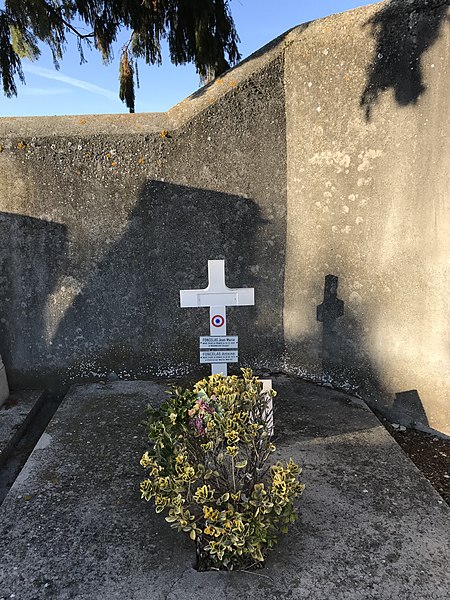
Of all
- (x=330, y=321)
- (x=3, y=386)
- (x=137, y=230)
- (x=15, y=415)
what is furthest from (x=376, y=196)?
(x=3, y=386)

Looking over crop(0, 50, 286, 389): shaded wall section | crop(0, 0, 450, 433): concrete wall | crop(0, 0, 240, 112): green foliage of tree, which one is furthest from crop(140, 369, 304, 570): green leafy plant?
crop(0, 0, 240, 112): green foliage of tree

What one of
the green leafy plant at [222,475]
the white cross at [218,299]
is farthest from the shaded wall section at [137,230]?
the green leafy plant at [222,475]

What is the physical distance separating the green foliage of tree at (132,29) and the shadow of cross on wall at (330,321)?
2962 mm

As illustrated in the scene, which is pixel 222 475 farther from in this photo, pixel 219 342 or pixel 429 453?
pixel 429 453

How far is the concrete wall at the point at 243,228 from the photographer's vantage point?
323 cm

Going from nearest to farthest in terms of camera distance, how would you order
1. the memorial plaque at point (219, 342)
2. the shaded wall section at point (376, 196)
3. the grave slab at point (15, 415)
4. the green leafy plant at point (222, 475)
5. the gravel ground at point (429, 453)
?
the green leafy plant at point (222, 475) → the gravel ground at point (429, 453) → the shaded wall section at point (376, 196) → the grave slab at point (15, 415) → the memorial plaque at point (219, 342)

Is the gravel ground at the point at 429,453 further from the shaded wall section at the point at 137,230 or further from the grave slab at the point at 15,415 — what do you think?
the grave slab at the point at 15,415

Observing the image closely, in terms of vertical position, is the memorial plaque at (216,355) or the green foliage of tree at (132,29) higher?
the green foliage of tree at (132,29)

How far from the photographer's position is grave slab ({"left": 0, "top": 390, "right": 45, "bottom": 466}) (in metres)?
3.06

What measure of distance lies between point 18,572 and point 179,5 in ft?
16.3

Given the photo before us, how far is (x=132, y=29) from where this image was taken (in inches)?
184

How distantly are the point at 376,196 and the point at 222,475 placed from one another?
2300 millimetres

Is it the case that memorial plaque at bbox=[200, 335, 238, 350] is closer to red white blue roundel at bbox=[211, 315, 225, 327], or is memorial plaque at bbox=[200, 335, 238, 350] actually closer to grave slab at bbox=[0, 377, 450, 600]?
red white blue roundel at bbox=[211, 315, 225, 327]

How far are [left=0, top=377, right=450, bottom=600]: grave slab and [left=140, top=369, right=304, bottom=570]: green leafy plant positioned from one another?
0.51ft
